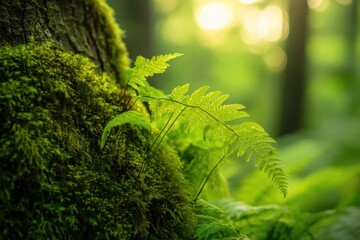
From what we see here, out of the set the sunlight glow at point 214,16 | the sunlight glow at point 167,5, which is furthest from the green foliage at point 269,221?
the sunlight glow at point 214,16

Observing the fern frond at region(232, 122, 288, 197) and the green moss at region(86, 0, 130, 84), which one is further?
the green moss at region(86, 0, 130, 84)

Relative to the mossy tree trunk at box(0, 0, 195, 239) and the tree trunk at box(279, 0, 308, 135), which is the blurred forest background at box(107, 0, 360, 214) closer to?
the tree trunk at box(279, 0, 308, 135)

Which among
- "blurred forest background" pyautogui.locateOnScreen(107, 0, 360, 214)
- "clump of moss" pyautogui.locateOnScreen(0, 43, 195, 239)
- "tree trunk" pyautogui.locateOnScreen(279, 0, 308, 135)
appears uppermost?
"blurred forest background" pyautogui.locateOnScreen(107, 0, 360, 214)

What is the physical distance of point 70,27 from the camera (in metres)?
2.37

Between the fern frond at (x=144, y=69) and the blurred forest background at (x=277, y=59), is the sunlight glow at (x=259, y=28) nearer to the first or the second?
the blurred forest background at (x=277, y=59)

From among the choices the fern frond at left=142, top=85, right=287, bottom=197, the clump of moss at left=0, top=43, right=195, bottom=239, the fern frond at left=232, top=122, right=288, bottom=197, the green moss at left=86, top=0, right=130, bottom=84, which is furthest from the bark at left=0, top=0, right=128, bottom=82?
the fern frond at left=232, top=122, right=288, bottom=197

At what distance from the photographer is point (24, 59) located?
1.88 metres

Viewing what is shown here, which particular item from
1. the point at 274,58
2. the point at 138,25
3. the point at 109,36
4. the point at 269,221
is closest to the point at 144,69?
the point at 109,36

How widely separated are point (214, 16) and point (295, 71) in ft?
47.6

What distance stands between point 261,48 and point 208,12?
170 inches

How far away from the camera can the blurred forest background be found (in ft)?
39.1

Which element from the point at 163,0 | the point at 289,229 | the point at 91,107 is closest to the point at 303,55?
the point at 289,229

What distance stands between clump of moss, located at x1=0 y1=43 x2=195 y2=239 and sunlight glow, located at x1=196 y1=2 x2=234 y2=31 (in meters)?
22.9

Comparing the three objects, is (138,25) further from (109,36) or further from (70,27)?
(70,27)
